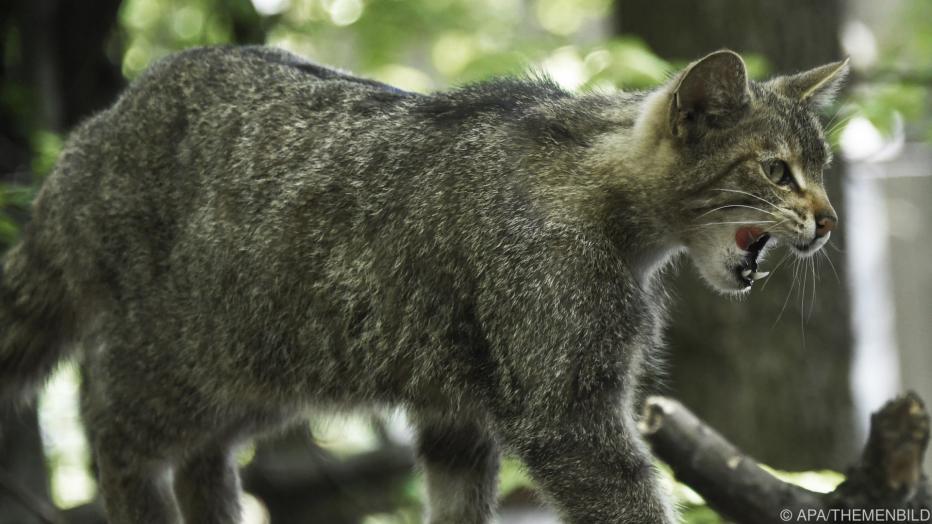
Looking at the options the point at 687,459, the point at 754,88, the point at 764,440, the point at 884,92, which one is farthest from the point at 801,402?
the point at 754,88

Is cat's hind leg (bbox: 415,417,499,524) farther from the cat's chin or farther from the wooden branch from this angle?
the cat's chin

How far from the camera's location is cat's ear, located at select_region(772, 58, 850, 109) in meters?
4.16

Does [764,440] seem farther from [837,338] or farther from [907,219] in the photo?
[907,219]

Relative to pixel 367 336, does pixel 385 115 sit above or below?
above

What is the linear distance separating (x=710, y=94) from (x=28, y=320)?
3.12m

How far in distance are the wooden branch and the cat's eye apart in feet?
2.62

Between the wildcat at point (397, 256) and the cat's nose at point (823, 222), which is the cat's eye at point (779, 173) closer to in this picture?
the wildcat at point (397, 256)

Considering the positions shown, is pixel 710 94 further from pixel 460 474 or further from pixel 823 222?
pixel 460 474

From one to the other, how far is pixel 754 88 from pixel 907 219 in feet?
30.9

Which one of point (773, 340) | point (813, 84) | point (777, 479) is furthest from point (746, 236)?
point (773, 340)

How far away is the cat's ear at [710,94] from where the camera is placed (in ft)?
12.4

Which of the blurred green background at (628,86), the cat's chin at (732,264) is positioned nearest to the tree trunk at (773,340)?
the blurred green background at (628,86)

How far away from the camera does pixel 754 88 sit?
404 cm

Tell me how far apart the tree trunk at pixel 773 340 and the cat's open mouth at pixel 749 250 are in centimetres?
348
